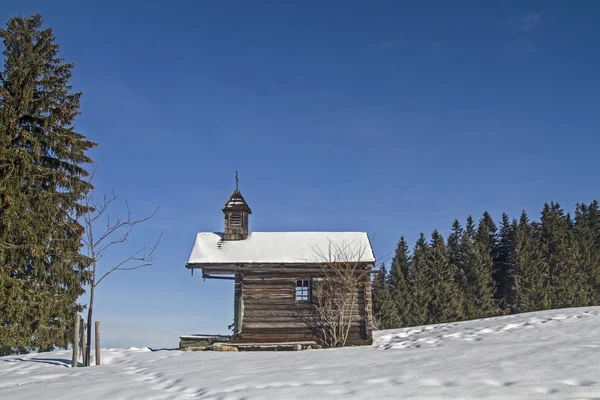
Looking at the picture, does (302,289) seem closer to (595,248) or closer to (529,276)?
(529,276)

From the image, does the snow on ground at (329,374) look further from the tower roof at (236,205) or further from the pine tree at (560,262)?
the pine tree at (560,262)

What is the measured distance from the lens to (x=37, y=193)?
822 inches

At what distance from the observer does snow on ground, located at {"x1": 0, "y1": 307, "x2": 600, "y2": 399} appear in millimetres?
9453

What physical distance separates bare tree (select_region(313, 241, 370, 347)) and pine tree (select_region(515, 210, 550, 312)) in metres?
33.5

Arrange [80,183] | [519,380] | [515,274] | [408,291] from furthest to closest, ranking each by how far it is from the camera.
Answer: [515,274], [408,291], [80,183], [519,380]

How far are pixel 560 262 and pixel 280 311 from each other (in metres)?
42.5

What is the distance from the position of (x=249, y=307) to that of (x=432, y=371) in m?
11.9

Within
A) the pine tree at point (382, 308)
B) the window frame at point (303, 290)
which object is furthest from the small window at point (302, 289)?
the pine tree at point (382, 308)

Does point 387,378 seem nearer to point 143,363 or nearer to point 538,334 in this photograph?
point 143,363

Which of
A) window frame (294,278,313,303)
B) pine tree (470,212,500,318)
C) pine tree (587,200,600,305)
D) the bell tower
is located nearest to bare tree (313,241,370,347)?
window frame (294,278,313,303)

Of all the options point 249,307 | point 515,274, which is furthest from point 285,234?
point 515,274

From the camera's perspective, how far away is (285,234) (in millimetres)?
24641

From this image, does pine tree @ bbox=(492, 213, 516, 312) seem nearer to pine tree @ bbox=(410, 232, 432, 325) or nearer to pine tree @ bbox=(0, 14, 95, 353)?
pine tree @ bbox=(410, 232, 432, 325)

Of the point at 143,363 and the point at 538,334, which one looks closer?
the point at 143,363
